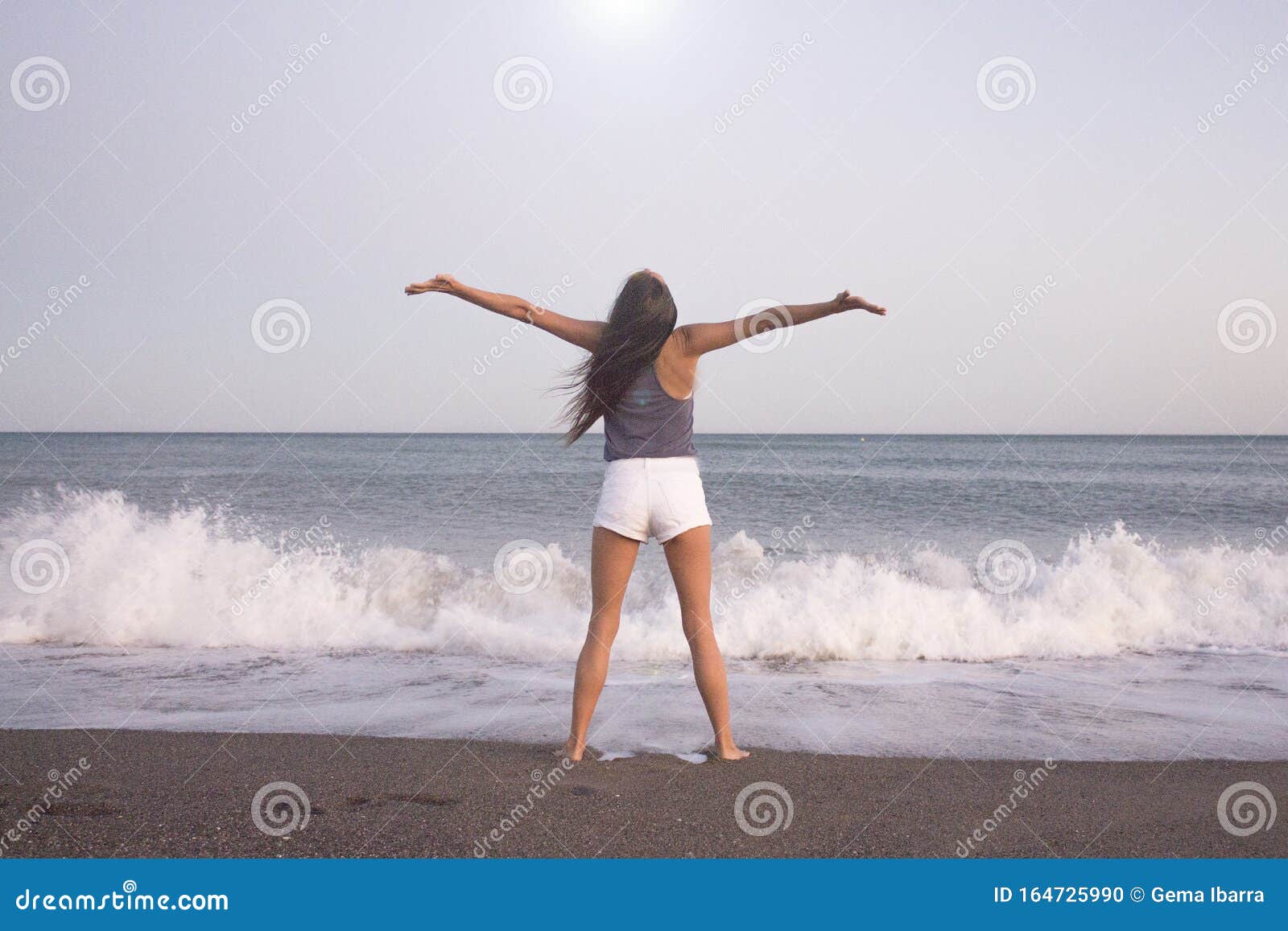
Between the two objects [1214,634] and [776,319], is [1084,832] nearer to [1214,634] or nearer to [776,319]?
[776,319]

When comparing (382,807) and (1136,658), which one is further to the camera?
(1136,658)

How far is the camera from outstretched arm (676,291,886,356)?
3.62 m

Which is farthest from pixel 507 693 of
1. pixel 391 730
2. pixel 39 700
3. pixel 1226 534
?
pixel 1226 534

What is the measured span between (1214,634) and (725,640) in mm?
4236

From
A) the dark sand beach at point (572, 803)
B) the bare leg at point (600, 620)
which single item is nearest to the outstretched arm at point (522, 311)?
the bare leg at point (600, 620)

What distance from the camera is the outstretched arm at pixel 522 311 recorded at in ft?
11.6

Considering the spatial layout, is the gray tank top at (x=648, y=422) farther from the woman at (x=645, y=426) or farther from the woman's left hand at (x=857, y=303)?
the woman's left hand at (x=857, y=303)

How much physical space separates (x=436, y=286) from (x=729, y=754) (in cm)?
239

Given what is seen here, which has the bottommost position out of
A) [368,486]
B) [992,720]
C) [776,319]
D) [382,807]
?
[382,807]

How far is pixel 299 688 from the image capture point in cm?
587


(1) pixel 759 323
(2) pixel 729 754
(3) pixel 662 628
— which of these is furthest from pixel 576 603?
(1) pixel 759 323

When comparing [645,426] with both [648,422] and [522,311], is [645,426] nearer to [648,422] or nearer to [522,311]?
[648,422]

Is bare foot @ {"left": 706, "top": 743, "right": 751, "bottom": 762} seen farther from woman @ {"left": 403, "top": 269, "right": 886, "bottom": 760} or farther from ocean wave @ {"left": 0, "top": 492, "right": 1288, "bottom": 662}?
ocean wave @ {"left": 0, "top": 492, "right": 1288, "bottom": 662}

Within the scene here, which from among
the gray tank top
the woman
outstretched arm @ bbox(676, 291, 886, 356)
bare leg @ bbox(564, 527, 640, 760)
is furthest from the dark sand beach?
outstretched arm @ bbox(676, 291, 886, 356)
